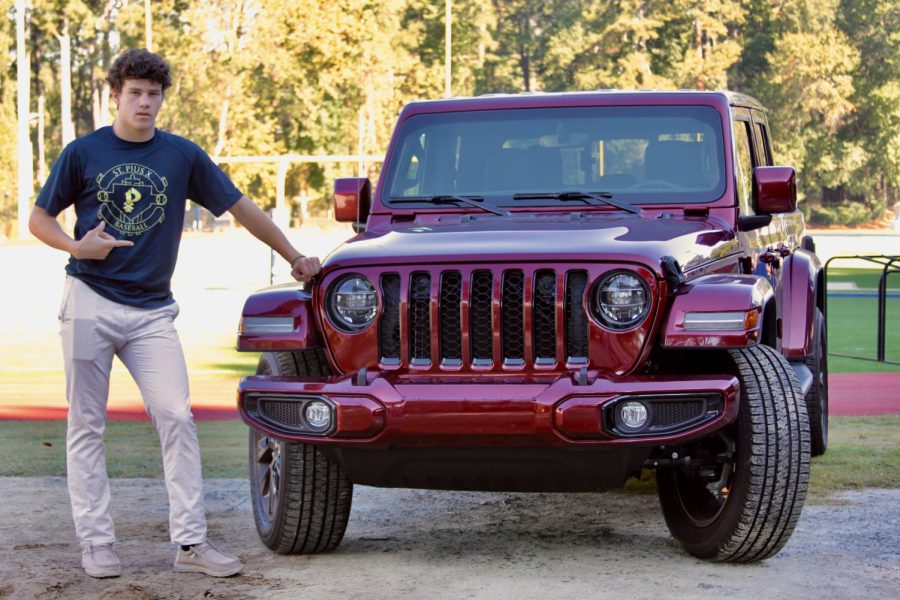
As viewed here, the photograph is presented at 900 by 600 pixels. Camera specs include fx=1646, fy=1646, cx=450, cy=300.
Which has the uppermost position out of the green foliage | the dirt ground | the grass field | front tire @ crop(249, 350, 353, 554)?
the green foliage

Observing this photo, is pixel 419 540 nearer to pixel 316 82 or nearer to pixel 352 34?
pixel 352 34

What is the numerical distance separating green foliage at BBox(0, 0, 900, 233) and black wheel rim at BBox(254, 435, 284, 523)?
190 ft

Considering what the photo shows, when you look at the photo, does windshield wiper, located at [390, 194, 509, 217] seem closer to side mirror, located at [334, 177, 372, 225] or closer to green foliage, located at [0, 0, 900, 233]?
side mirror, located at [334, 177, 372, 225]

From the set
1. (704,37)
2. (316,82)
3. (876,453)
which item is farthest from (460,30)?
(876,453)

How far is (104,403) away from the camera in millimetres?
6492

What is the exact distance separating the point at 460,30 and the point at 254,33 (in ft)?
99.7

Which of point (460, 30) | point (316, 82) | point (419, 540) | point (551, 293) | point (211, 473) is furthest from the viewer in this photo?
point (460, 30)

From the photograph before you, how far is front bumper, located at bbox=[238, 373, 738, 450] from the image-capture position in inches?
233

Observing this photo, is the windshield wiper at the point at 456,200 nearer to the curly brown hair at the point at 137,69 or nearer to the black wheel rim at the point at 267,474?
the black wheel rim at the point at 267,474

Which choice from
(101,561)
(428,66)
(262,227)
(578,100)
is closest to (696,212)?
(578,100)

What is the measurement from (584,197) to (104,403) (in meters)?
2.33

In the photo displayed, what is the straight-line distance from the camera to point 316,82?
7031 centimetres

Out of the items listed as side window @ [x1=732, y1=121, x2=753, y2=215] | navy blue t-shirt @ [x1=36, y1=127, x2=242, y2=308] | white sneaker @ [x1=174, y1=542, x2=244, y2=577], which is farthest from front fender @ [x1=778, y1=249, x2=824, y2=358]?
navy blue t-shirt @ [x1=36, y1=127, x2=242, y2=308]

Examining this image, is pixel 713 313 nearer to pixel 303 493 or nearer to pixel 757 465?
pixel 757 465
